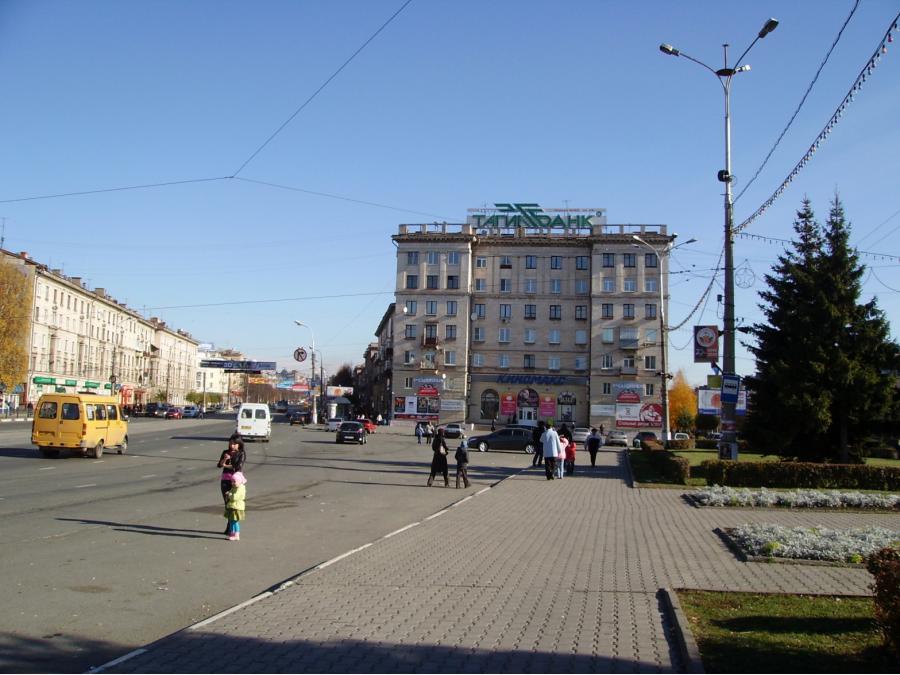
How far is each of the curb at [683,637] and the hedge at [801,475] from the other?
48.7 feet

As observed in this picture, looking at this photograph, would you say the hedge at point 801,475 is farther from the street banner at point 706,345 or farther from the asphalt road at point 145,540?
the asphalt road at point 145,540

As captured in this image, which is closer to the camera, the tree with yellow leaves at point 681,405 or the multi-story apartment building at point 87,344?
the multi-story apartment building at point 87,344

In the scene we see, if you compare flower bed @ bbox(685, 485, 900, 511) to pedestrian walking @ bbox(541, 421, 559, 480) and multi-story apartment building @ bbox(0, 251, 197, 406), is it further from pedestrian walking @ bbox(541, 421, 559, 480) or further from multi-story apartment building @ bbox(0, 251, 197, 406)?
multi-story apartment building @ bbox(0, 251, 197, 406)

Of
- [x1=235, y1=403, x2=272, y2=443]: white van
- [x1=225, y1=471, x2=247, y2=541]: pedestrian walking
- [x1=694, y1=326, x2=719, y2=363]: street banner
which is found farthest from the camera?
[x1=235, y1=403, x2=272, y2=443]: white van

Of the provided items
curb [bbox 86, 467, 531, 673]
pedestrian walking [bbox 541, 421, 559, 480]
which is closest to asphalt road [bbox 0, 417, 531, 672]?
curb [bbox 86, 467, 531, 673]

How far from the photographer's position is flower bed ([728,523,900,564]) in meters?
10.0

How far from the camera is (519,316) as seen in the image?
257 ft

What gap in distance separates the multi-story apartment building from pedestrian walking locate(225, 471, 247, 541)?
212ft

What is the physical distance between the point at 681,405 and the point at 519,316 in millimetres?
36617

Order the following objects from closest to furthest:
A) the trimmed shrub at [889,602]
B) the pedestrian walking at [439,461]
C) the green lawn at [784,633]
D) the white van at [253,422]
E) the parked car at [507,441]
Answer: the trimmed shrub at [889,602]
the green lawn at [784,633]
the pedestrian walking at [439,461]
the white van at [253,422]
the parked car at [507,441]

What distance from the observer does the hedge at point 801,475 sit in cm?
2050

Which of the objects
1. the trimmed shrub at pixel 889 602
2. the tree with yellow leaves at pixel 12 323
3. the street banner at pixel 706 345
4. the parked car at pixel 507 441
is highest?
the tree with yellow leaves at pixel 12 323

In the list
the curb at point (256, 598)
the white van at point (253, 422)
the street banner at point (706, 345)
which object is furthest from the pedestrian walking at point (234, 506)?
the white van at point (253, 422)

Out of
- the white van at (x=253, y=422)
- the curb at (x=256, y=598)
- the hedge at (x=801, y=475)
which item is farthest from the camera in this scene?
the white van at (x=253, y=422)
